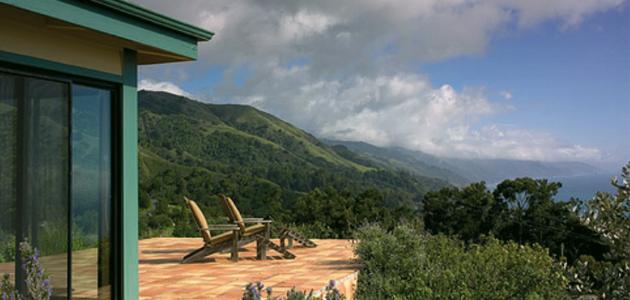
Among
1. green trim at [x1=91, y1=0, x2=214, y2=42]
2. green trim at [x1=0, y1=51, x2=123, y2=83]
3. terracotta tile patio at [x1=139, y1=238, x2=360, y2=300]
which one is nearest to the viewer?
green trim at [x1=0, y1=51, x2=123, y2=83]

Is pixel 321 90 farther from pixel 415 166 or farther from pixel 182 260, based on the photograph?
pixel 182 260

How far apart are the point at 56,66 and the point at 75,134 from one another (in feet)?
1.99

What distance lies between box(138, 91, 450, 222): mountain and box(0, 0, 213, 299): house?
9.36 metres

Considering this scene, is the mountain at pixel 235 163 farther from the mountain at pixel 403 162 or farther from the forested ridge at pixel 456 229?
the mountain at pixel 403 162

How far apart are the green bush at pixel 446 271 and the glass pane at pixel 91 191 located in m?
3.21

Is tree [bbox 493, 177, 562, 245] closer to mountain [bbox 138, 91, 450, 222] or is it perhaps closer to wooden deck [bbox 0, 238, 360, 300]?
mountain [bbox 138, 91, 450, 222]

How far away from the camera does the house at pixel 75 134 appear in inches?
158

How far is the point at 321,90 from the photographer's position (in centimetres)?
17662

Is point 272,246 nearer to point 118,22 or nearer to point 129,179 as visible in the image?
point 129,179

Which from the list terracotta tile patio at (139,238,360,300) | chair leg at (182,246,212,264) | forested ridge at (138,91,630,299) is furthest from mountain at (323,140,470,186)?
chair leg at (182,246,212,264)

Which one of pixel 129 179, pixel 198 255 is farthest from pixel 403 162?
pixel 129 179

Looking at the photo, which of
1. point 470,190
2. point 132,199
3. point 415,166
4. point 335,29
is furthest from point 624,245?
point 415,166

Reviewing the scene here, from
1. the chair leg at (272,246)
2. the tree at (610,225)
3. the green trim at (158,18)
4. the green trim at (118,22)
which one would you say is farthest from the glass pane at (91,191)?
the tree at (610,225)

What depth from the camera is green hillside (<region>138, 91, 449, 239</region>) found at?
51.1 ft
